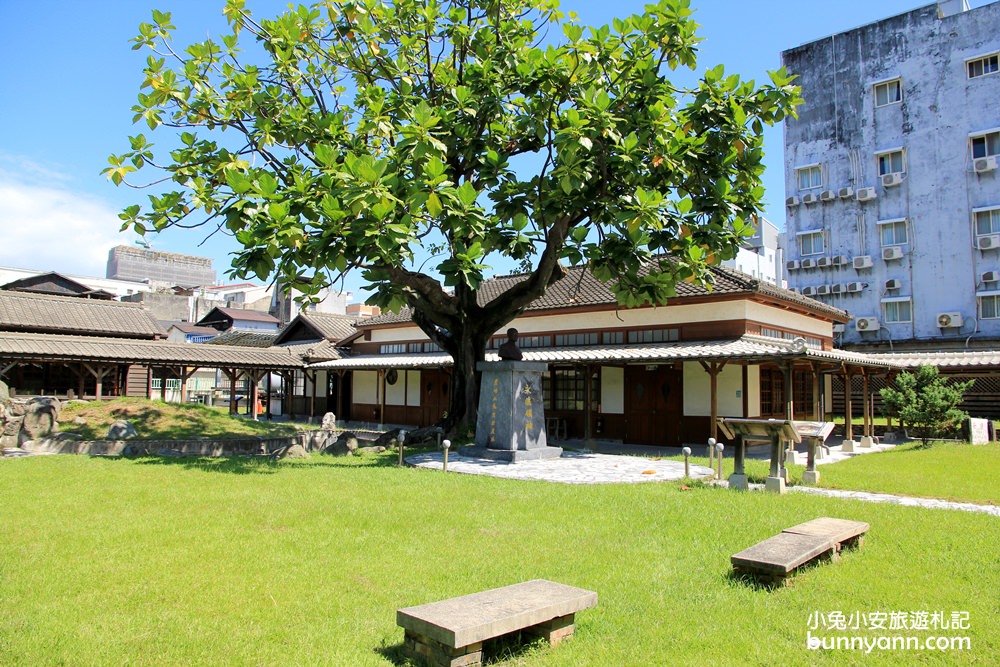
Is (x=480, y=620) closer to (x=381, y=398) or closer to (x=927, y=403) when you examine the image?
(x=927, y=403)

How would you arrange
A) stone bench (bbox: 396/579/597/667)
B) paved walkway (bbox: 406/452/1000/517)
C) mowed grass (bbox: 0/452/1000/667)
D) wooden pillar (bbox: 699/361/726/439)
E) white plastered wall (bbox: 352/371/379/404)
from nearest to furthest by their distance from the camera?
stone bench (bbox: 396/579/597/667), mowed grass (bbox: 0/452/1000/667), paved walkway (bbox: 406/452/1000/517), wooden pillar (bbox: 699/361/726/439), white plastered wall (bbox: 352/371/379/404)

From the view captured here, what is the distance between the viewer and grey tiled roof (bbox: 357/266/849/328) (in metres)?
17.1

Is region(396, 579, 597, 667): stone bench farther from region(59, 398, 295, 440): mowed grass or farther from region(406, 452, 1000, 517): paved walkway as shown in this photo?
region(59, 398, 295, 440): mowed grass

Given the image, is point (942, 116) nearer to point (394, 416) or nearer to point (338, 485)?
point (394, 416)

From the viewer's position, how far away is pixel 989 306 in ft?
84.3

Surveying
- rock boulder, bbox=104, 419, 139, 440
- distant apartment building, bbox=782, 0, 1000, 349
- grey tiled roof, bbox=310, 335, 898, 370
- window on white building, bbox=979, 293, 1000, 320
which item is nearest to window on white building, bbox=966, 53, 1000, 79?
distant apartment building, bbox=782, 0, 1000, 349

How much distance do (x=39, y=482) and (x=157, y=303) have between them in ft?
147

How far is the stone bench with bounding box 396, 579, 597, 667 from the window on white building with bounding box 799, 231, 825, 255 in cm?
3046

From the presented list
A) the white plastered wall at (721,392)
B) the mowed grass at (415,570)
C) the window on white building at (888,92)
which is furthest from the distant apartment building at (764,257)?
the mowed grass at (415,570)

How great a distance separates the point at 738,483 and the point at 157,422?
14.3 meters

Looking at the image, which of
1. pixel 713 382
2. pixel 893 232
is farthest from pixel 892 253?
pixel 713 382

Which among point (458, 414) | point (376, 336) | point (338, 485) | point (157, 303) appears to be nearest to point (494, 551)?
point (338, 485)

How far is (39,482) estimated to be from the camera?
927 cm

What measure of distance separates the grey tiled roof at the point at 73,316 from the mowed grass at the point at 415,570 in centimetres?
1894
